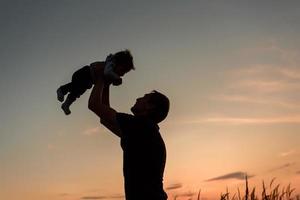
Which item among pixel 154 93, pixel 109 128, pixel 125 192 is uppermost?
pixel 154 93

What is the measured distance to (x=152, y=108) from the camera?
4793mm

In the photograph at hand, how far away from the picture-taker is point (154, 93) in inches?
195

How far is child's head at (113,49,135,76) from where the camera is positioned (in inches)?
195

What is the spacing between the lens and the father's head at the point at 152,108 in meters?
4.80

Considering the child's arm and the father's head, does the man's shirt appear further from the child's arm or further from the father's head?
the child's arm

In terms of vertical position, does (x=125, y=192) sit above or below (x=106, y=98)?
below

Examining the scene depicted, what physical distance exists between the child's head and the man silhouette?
0.33 m

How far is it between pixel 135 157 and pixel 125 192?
0.34 m

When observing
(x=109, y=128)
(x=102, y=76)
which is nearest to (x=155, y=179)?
(x=109, y=128)

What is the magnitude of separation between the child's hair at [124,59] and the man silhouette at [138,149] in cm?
36

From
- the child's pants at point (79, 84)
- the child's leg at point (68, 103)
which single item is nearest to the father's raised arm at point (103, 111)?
the child's pants at point (79, 84)

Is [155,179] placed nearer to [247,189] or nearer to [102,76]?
[102,76]

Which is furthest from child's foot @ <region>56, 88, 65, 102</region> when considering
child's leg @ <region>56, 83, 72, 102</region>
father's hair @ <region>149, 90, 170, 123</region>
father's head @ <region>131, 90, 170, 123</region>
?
father's hair @ <region>149, 90, 170, 123</region>

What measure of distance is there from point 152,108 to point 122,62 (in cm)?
62
